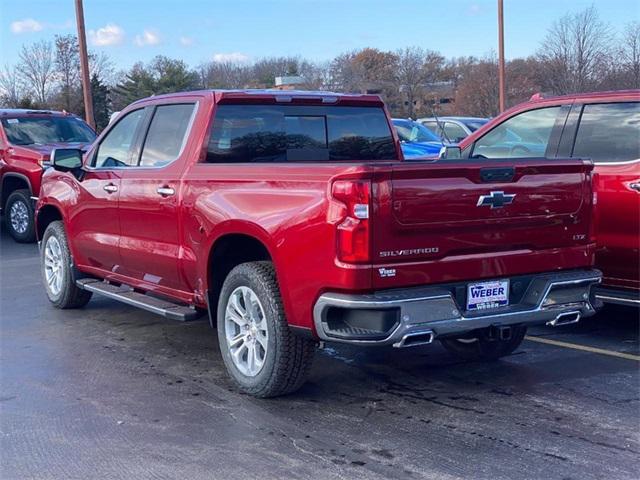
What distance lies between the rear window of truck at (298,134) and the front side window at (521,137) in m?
1.35

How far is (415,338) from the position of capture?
4.55 m

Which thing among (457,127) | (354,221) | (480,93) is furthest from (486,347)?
(480,93)

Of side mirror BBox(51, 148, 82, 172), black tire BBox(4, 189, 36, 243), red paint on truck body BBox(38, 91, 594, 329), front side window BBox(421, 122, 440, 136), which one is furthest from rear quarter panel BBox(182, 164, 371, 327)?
front side window BBox(421, 122, 440, 136)

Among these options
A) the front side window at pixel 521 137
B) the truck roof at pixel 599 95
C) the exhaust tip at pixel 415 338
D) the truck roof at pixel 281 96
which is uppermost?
the truck roof at pixel 281 96

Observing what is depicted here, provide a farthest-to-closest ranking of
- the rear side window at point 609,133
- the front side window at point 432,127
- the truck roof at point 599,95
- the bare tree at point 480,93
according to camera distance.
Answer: the bare tree at point 480,93, the front side window at point 432,127, the truck roof at point 599,95, the rear side window at point 609,133

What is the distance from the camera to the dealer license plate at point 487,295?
4816mm

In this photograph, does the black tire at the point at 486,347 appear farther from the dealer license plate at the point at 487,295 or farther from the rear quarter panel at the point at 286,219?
the rear quarter panel at the point at 286,219

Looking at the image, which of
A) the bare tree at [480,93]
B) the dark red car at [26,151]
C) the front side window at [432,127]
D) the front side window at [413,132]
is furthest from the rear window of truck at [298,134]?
the bare tree at [480,93]

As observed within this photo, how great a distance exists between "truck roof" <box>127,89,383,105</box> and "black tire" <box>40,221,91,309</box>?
1915 mm

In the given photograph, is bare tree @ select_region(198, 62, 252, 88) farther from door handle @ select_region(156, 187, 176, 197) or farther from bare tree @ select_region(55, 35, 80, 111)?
door handle @ select_region(156, 187, 176, 197)

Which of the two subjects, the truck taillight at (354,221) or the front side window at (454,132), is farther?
the front side window at (454,132)

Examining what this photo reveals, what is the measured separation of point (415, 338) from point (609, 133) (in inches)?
123

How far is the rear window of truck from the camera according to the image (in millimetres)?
6008

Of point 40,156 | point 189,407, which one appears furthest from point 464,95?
point 189,407
